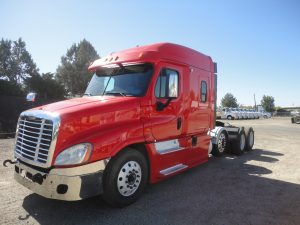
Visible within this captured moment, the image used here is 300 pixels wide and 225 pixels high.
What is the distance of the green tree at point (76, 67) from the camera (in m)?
52.6

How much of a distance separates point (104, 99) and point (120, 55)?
1.33 meters

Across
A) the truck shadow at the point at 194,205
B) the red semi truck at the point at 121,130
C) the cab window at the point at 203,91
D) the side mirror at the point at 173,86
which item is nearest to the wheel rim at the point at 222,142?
the red semi truck at the point at 121,130

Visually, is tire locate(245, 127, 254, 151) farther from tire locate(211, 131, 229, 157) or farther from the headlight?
the headlight

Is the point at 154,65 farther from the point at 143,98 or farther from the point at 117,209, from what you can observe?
the point at 117,209

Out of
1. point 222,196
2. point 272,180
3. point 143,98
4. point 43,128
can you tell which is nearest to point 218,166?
point 272,180

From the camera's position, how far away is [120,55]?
5.79m

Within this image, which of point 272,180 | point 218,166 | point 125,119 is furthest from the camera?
point 218,166

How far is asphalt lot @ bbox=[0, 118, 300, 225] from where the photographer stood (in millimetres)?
4160

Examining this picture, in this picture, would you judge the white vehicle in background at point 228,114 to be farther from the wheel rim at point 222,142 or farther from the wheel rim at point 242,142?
the wheel rim at point 222,142

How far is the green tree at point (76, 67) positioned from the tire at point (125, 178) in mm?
47637

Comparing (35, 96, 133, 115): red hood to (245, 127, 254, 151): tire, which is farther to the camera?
(245, 127, 254, 151): tire

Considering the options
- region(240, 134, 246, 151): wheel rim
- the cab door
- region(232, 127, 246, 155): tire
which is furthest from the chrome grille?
region(240, 134, 246, 151): wheel rim

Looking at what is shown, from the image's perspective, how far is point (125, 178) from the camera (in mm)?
4590

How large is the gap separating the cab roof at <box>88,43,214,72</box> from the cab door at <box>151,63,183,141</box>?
0.21m
